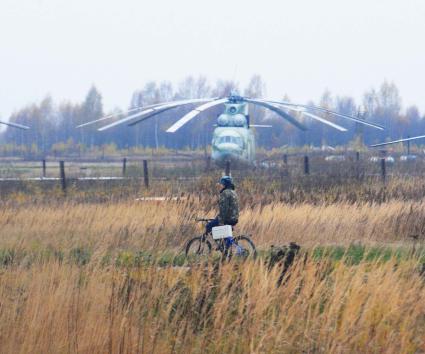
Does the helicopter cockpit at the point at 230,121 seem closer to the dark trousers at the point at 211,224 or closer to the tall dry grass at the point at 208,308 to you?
the dark trousers at the point at 211,224

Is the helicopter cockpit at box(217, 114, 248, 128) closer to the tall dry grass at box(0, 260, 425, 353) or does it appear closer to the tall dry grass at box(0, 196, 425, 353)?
the tall dry grass at box(0, 196, 425, 353)

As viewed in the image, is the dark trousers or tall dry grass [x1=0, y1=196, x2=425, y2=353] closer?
tall dry grass [x1=0, y1=196, x2=425, y2=353]

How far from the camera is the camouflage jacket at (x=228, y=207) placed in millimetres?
11383

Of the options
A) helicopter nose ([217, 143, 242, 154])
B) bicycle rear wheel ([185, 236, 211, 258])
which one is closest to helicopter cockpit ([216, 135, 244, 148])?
helicopter nose ([217, 143, 242, 154])

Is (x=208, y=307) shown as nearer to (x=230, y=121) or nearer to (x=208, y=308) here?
(x=208, y=308)

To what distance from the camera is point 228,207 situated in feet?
37.4

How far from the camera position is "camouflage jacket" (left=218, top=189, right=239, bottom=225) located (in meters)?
11.4

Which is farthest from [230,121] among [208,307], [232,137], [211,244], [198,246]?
[208,307]

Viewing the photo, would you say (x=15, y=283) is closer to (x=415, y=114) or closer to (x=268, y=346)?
(x=268, y=346)

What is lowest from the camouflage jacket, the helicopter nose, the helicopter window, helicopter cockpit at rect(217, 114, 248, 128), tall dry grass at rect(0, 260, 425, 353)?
tall dry grass at rect(0, 260, 425, 353)

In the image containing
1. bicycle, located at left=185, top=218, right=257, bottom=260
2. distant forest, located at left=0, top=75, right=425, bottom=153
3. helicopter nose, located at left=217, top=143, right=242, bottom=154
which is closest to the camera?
bicycle, located at left=185, top=218, right=257, bottom=260

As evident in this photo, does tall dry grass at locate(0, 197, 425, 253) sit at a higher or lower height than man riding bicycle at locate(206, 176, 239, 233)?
lower

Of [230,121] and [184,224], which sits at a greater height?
[230,121]

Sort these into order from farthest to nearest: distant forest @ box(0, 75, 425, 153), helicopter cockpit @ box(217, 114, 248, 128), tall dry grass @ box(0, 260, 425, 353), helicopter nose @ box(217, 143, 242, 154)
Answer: distant forest @ box(0, 75, 425, 153)
helicopter cockpit @ box(217, 114, 248, 128)
helicopter nose @ box(217, 143, 242, 154)
tall dry grass @ box(0, 260, 425, 353)
